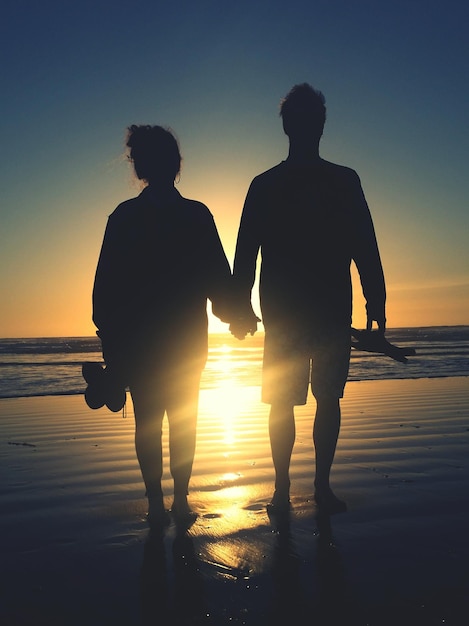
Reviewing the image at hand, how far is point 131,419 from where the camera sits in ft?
22.2

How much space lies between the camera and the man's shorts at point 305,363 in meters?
3.09

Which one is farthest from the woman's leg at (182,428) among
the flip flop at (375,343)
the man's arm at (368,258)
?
the man's arm at (368,258)

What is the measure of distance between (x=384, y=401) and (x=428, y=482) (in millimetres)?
5003

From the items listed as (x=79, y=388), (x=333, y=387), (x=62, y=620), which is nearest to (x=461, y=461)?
(x=333, y=387)

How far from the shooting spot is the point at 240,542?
2.50m

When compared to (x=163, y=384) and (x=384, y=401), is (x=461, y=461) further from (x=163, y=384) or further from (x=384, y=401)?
(x=384, y=401)

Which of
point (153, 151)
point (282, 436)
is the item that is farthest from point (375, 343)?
point (153, 151)

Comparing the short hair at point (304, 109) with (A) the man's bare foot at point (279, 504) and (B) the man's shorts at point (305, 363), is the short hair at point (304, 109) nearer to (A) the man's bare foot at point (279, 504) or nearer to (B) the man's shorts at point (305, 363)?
(B) the man's shorts at point (305, 363)

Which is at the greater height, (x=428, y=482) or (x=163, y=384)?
(x=163, y=384)

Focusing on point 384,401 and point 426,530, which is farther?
point 384,401

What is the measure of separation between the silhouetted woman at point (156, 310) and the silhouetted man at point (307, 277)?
0.43 meters

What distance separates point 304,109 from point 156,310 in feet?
4.84

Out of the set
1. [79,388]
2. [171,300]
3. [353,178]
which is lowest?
[79,388]

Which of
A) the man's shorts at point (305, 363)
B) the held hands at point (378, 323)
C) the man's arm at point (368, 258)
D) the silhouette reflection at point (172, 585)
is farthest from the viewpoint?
the held hands at point (378, 323)
